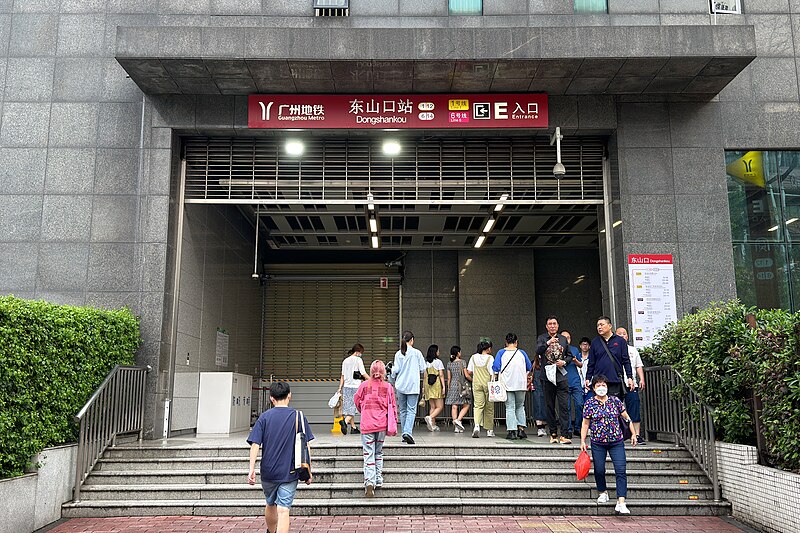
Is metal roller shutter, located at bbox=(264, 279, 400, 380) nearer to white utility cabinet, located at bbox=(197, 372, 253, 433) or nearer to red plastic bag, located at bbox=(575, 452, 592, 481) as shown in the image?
white utility cabinet, located at bbox=(197, 372, 253, 433)

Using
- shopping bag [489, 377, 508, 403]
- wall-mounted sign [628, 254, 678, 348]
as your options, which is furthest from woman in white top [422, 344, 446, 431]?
wall-mounted sign [628, 254, 678, 348]

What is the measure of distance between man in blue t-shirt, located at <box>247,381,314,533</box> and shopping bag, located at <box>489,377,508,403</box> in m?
4.82

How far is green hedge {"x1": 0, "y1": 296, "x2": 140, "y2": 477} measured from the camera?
6887 mm

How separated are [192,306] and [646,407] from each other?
287 inches

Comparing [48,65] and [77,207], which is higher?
[48,65]

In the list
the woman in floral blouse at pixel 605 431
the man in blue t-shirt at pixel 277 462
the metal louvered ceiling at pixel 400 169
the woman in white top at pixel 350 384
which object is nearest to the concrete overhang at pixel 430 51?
the metal louvered ceiling at pixel 400 169

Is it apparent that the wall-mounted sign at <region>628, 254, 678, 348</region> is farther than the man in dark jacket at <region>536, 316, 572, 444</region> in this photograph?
Yes

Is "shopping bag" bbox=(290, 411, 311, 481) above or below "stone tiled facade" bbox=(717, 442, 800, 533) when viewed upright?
above

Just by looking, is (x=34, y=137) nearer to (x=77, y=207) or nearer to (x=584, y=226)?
(x=77, y=207)

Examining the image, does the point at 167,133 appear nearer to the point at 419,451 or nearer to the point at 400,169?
the point at 400,169

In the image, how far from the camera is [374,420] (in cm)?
776

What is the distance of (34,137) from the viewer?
35.7 ft

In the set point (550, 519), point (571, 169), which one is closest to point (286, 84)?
point (571, 169)

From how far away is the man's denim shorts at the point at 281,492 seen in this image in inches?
226
